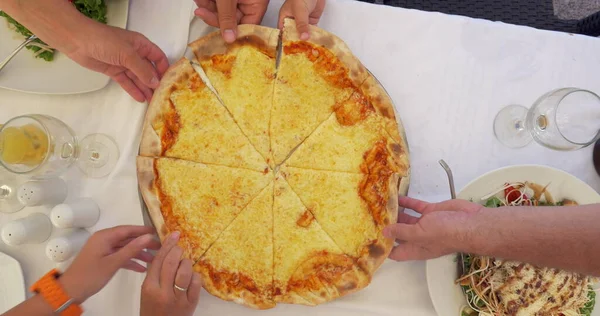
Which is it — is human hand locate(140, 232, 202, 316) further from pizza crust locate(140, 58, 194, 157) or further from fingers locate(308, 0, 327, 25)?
fingers locate(308, 0, 327, 25)

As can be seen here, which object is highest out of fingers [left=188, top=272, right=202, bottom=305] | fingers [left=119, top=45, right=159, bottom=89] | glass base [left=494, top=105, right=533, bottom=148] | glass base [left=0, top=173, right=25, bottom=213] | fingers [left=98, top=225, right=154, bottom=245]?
fingers [left=119, top=45, right=159, bottom=89]

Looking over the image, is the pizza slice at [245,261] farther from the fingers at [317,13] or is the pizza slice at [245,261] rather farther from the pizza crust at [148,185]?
the fingers at [317,13]

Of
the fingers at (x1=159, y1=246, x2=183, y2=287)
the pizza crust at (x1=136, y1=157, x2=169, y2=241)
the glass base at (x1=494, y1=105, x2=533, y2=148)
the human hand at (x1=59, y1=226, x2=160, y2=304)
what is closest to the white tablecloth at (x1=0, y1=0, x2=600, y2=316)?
the glass base at (x1=494, y1=105, x2=533, y2=148)

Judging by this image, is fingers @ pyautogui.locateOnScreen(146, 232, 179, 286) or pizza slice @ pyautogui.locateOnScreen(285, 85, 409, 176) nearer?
fingers @ pyautogui.locateOnScreen(146, 232, 179, 286)

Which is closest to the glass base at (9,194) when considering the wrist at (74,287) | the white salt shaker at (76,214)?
the white salt shaker at (76,214)

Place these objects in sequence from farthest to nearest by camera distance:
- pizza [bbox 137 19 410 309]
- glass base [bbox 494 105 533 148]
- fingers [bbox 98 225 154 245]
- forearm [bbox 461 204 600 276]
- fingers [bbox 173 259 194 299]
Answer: glass base [bbox 494 105 533 148]
pizza [bbox 137 19 410 309]
fingers [bbox 98 225 154 245]
fingers [bbox 173 259 194 299]
forearm [bbox 461 204 600 276]

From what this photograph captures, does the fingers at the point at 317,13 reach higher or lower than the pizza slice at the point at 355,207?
higher

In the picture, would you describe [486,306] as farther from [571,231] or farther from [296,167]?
[296,167]
